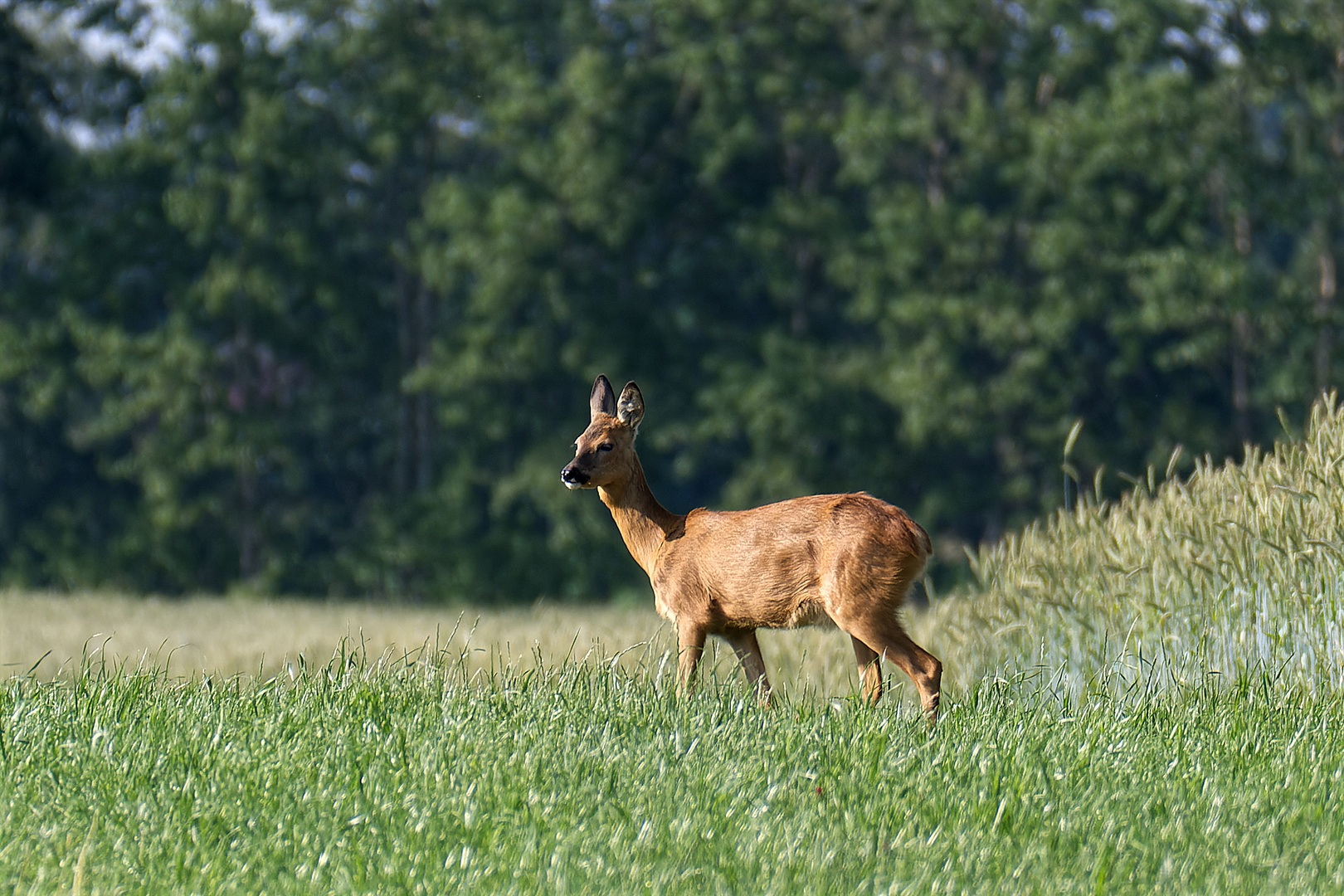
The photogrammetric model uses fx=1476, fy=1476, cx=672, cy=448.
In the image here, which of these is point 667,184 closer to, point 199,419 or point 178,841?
point 199,419

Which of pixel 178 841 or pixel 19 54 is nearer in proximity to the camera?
pixel 178 841

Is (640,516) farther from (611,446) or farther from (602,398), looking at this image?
(602,398)

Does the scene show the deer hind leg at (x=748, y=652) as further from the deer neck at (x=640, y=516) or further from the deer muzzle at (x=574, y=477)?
the deer muzzle at (x=574, y=477)

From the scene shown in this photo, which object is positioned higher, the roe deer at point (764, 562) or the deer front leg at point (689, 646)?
the roe deer at point (764, 562)

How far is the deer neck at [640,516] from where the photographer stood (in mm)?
5922

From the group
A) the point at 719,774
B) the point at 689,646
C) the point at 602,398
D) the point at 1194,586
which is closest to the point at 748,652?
the point at 689,646

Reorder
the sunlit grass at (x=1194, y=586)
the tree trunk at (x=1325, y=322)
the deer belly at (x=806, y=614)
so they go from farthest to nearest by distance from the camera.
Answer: the tree trunk at (x=1325, y=322), the sunlit grass at (x=1194, y=586), the deer belly at (x=806, y=614)

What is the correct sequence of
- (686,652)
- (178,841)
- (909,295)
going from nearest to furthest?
(178,841) → (686,652) → (909,295)

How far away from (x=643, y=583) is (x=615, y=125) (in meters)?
7.46

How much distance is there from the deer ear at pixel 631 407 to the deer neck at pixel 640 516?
0.56 ft

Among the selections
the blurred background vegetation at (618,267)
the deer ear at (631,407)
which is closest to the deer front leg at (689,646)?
the deer ear at (631,407)

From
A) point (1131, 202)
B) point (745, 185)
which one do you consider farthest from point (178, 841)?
point (745, 185)

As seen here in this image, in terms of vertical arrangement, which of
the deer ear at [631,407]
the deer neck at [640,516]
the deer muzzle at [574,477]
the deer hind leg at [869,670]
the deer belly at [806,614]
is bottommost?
the deer hind leg at [869,670]

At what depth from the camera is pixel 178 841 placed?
12.3 ft
